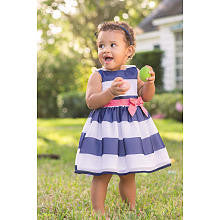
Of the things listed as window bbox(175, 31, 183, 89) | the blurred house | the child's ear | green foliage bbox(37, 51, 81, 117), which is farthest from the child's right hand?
green foliage bbox(37, 51, 81, 117)

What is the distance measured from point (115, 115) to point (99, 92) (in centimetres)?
16

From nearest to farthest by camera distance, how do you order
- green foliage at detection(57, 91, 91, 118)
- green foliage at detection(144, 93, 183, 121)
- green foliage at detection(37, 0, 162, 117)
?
green foliage at detection(37, 0, 162, 117) < green foliage at detection(144, 93, 183, 121) < green foliage at detection(57, 91, 91, 118)

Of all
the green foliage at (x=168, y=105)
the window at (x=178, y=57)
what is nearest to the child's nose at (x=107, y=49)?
the window at (x=178, y=57)

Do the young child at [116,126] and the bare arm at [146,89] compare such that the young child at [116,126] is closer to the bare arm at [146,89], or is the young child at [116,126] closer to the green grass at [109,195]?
the bare arm at [146,89]

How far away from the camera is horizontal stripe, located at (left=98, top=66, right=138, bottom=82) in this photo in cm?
177

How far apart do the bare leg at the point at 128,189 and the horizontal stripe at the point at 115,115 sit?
0.35 m

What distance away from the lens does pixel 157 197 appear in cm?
220

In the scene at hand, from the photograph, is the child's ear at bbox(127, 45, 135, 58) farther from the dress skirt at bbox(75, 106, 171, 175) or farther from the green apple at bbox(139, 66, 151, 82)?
the dress skirt at bbox(75, 106, 171, 175)

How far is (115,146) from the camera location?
164 cm

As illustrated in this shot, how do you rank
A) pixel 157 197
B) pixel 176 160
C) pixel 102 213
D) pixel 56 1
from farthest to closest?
pixel 56 1, pixel 176 160, pixel 157 197, pixel 102 213

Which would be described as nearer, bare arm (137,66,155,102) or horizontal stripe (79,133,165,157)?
horizontal stripe (79,133,165,157)
